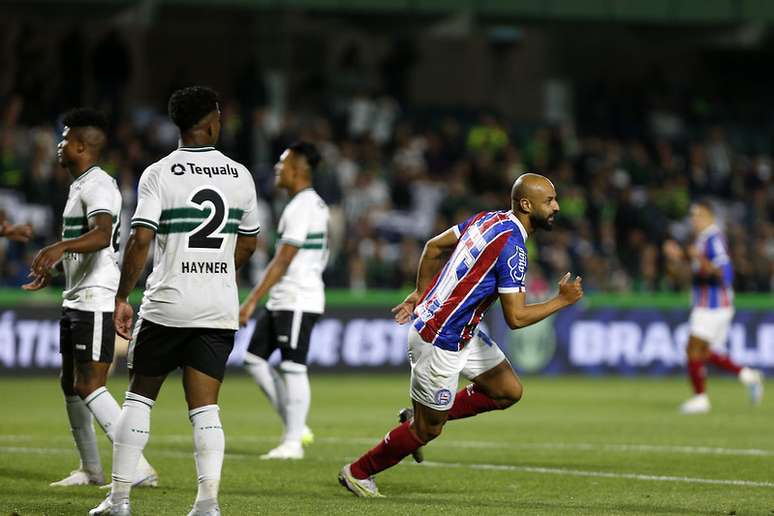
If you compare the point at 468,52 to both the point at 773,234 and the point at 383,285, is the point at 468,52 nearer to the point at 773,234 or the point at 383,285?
the point at 773,234

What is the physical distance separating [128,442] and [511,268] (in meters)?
2.50

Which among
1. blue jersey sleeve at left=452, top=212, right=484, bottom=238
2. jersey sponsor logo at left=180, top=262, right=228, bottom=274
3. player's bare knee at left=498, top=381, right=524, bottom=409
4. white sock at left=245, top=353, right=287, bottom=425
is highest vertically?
blue jersey sleeve at left=452, top=212, right=484, bottom=238

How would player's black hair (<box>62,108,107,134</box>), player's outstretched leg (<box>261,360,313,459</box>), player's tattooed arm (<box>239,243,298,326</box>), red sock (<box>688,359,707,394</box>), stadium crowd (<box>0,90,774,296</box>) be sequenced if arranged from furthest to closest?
stadium crowd (<box>0,90,774,296</box>)
red sock (<box>688,359,707,394</box>)
player's outstretched leg (<box>261,360,313,459</box>)
player's tattooed arm (<box>239,243,298,326</box>)
player's black hair (<box>62,108,107,134</box>)

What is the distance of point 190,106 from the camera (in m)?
7.40

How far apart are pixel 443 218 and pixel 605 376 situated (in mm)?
4278

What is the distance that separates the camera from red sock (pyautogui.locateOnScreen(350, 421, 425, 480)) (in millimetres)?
8609

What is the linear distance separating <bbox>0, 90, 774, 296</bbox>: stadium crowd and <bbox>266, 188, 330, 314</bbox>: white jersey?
34.8 ft

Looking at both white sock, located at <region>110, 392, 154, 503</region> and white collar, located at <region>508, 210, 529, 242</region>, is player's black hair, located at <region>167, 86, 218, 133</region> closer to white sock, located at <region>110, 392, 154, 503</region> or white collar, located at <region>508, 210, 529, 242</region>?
white sock, located at <region>110, 392, 154, 503</region>

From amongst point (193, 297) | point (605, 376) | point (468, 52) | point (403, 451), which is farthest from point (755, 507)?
point (468, 52)

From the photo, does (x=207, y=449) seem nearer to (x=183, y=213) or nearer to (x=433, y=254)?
(x=183, y=213)

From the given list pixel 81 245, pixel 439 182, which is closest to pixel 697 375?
pixel 81 245

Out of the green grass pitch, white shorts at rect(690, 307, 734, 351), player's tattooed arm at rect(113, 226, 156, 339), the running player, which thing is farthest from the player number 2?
white shorts at rect(690, 307, 734, 351)

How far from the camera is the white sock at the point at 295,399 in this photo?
11.1m

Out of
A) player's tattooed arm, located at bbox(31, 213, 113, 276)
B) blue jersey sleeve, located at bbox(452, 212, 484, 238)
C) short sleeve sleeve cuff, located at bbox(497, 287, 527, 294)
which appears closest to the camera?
player's tattooed arm, located at bbox(31, 213, 113, 276)
